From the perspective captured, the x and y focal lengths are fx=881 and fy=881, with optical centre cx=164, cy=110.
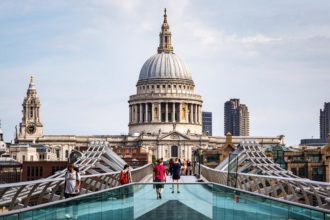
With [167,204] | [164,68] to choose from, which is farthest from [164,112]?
[167,204]

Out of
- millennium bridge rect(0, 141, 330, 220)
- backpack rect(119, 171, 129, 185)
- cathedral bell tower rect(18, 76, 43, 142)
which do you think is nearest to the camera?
millennium bridge rect(0, 141, 330, 220)

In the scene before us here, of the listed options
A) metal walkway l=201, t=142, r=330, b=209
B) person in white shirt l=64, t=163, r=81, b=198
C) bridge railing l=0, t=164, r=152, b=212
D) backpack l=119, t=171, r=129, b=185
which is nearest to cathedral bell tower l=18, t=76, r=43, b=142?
metal walkway l=201, t=142, r=330, b=209

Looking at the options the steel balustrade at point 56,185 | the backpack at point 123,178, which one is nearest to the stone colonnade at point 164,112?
the steel balustrade at point 56,185

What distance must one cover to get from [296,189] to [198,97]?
504 feet

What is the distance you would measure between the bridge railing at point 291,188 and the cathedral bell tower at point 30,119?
136 meters

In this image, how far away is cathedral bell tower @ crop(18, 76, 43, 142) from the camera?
171m

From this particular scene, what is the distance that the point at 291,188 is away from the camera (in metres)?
23.2

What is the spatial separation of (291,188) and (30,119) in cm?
15261

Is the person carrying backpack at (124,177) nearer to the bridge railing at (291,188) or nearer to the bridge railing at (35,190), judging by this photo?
the bridge railing at (35,190)

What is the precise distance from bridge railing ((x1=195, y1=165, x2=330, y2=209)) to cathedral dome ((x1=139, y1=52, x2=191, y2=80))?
139422 millimetres

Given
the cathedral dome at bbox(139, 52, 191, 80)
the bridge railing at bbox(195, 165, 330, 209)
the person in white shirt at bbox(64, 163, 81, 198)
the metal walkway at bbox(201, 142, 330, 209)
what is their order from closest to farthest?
the person in white shirt at bbox(64, 163, 81, 198), the bridge railing at bbox(195, 165, 330, 209), the metal walkway at bbox(201, 142, 330, 209), the cathedral dome at bbox(139, 52, 191, 80)

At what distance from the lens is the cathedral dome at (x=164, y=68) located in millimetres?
176500

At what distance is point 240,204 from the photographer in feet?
50.3

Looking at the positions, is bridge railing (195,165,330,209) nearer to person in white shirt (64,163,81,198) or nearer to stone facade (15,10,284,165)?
person in white shirt (64,163,81,198)
